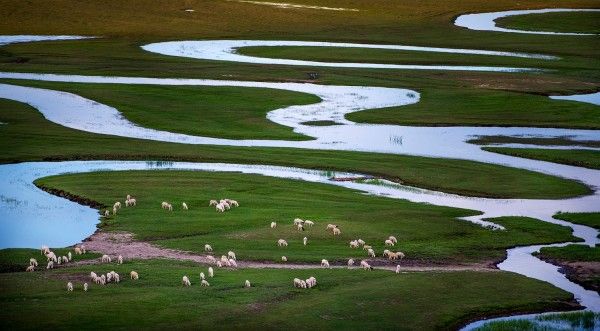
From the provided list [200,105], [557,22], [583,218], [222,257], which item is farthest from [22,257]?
[557,22]

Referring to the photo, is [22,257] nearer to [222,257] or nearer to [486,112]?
[222,257]

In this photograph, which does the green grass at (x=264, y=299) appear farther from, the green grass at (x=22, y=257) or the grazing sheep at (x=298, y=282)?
the green grass at (x=22, y=257)

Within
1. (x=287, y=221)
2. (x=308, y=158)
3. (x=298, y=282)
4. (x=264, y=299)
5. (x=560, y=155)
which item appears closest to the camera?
(x=264, y=299)

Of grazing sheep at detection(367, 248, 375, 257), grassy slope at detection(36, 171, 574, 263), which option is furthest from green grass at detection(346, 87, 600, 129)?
grazing sheep at detection(367, 248, 375, 257)

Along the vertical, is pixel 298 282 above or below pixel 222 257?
above

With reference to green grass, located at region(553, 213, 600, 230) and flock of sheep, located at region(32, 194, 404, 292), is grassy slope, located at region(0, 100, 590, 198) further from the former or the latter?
flock of sheep, located at region(32, 194, 404, 292)

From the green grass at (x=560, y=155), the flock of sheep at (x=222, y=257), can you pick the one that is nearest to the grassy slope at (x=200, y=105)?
the green grass at (x=560, y=155)

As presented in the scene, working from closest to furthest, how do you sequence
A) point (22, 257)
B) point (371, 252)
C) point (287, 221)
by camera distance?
point (22, 257) < point (371, 252) < point (287, 221)
